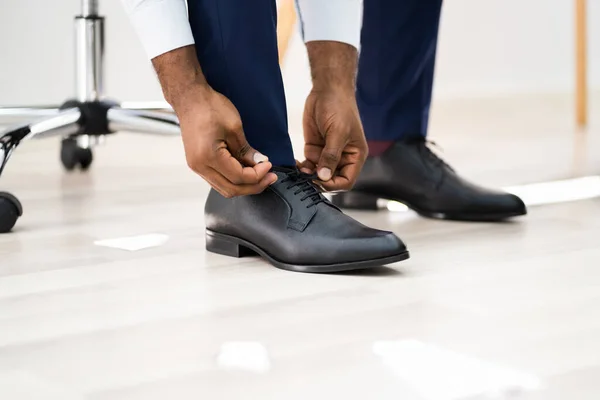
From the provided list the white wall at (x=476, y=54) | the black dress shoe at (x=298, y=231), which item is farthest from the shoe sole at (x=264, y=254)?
the white wall at (x=476, y=54)

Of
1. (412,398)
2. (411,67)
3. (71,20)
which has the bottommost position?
(412,398)

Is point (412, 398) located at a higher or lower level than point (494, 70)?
lower

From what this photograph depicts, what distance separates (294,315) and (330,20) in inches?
18.8

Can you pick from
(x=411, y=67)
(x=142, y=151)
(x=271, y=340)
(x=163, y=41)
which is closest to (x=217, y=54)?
(x=163, y=41)

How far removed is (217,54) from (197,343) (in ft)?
1.37

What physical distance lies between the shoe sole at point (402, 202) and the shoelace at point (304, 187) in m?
0.39

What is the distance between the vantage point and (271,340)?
919 mm

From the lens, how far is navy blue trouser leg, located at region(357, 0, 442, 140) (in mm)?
1626

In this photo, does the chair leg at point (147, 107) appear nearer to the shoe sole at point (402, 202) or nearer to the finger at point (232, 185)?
the shoe sole at point (402, 202)

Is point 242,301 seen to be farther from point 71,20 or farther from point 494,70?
point 494,70

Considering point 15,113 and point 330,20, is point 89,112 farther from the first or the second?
point 330,20

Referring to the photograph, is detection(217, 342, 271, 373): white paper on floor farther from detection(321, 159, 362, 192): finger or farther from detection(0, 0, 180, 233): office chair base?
detection(0, 0, 180, 233): office chair base

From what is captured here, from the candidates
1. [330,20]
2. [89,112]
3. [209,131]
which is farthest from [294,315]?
[89,112]

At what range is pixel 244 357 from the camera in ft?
Result: 2.83
